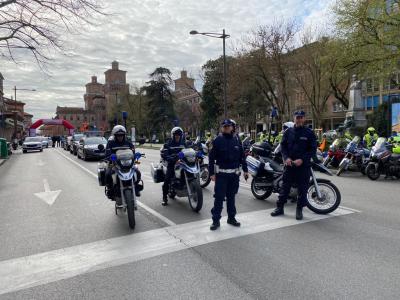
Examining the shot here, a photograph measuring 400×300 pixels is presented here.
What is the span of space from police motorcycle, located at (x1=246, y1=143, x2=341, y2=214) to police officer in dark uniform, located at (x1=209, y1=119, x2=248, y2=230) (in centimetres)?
164

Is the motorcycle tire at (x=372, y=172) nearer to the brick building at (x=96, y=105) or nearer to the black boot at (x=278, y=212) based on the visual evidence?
the black boot at (x=278, y=212)

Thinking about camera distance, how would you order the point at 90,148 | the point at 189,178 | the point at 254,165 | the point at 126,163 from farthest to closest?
the point at 90,148, the point at 254,165, the point at 189,178, the point at 126,163

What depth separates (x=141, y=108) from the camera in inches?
2945

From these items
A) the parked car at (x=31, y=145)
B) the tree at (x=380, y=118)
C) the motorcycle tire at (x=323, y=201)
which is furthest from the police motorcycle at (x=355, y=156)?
the parked car at (x=31, y=145)

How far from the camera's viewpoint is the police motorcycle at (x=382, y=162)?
11602 millimetres

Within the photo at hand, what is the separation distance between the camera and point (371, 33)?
20.1 meters

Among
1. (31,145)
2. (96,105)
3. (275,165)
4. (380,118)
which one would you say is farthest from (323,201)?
(96,105)

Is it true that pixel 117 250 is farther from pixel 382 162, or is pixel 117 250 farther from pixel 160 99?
pixel 160 99

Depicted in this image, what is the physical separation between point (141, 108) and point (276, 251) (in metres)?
71.7

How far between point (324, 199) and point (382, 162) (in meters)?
5.79

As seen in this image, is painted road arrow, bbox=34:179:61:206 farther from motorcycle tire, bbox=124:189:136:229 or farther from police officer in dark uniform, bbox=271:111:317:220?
police officer in dark uniform, bbox=271:111:317:220

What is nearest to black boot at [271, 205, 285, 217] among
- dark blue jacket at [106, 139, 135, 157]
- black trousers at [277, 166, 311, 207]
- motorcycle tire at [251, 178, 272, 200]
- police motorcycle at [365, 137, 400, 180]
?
black trousers at [277, 166, 311, 207]

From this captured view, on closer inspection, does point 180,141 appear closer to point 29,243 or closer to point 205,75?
point 29,243

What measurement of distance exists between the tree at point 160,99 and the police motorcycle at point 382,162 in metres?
60.0
